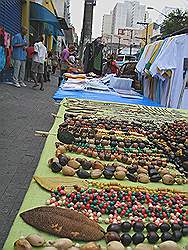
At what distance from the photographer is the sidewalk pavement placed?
347 cm

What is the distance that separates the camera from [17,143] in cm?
548

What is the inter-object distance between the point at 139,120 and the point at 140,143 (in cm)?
112

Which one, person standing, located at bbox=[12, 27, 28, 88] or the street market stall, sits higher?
person standing, located at bbox=[12, 27, 28, 88]

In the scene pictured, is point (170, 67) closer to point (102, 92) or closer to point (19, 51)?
point (102, 92)

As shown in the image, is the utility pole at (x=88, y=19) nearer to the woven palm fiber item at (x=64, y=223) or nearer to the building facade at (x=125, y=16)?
the woven palm fiber item at (x=64, y=223)

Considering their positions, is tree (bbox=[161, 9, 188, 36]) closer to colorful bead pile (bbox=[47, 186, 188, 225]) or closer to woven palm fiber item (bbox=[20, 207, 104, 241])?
colorful bead pile (bbox=[47, 186, 188, 225])

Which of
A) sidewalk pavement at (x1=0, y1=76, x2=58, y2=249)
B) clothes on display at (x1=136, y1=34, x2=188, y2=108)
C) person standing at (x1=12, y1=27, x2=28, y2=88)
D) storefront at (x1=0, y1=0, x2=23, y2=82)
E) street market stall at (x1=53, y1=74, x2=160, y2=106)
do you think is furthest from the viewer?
person standing at (x1=12, y1=27, x2=28, y2=88)

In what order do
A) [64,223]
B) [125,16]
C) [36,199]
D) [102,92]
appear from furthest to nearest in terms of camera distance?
[125,16]
[102,92]
[36,199]
[64,223]

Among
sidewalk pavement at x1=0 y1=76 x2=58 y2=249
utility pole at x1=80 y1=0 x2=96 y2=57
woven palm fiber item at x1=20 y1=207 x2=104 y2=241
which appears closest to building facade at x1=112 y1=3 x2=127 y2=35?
utility pole at x1=80 y1=0 x2=96 y2=57

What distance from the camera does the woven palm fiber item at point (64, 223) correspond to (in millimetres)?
1428

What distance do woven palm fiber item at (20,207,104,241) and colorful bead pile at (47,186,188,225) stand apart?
0.28 ft

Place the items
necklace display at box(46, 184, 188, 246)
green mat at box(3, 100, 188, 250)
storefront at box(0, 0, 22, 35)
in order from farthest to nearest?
storefront at box(0, 0, 22, 35) → necklace display at box(46, 184, 188, 246) → green mat at box(3, 100, 188, 250)

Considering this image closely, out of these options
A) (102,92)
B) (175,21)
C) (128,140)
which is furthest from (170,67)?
(175,21)

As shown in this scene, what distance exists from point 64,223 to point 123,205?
357 millimetres
